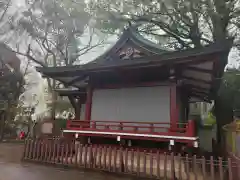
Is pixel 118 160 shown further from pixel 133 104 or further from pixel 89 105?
pixel 89 105

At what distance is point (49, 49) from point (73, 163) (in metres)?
17.5

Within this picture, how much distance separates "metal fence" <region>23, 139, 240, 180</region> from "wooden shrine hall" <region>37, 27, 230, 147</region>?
1.13 m

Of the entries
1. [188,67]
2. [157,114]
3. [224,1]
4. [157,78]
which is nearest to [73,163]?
[157,114]

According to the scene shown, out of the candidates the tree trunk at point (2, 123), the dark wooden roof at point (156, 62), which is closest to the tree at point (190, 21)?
the dark wooden roof at point (156, 62)

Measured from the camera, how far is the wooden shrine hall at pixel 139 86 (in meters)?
8.87

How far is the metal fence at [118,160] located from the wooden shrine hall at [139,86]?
113 centimetres

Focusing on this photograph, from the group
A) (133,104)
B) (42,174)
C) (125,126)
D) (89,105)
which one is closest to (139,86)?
(133,104)

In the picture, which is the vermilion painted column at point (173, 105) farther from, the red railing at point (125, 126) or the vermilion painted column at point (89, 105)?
the vermilion painted column at point (89, 105)

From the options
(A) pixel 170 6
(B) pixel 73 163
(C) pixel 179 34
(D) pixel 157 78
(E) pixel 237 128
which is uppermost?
(A) pixel 170 6

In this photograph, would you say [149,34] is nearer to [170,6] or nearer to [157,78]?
[170,6]

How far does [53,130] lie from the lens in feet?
49.0

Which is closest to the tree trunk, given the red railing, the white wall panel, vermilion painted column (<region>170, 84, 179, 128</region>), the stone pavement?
the red railing

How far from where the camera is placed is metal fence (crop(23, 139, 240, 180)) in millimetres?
7203

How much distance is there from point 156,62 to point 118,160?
438 cm
